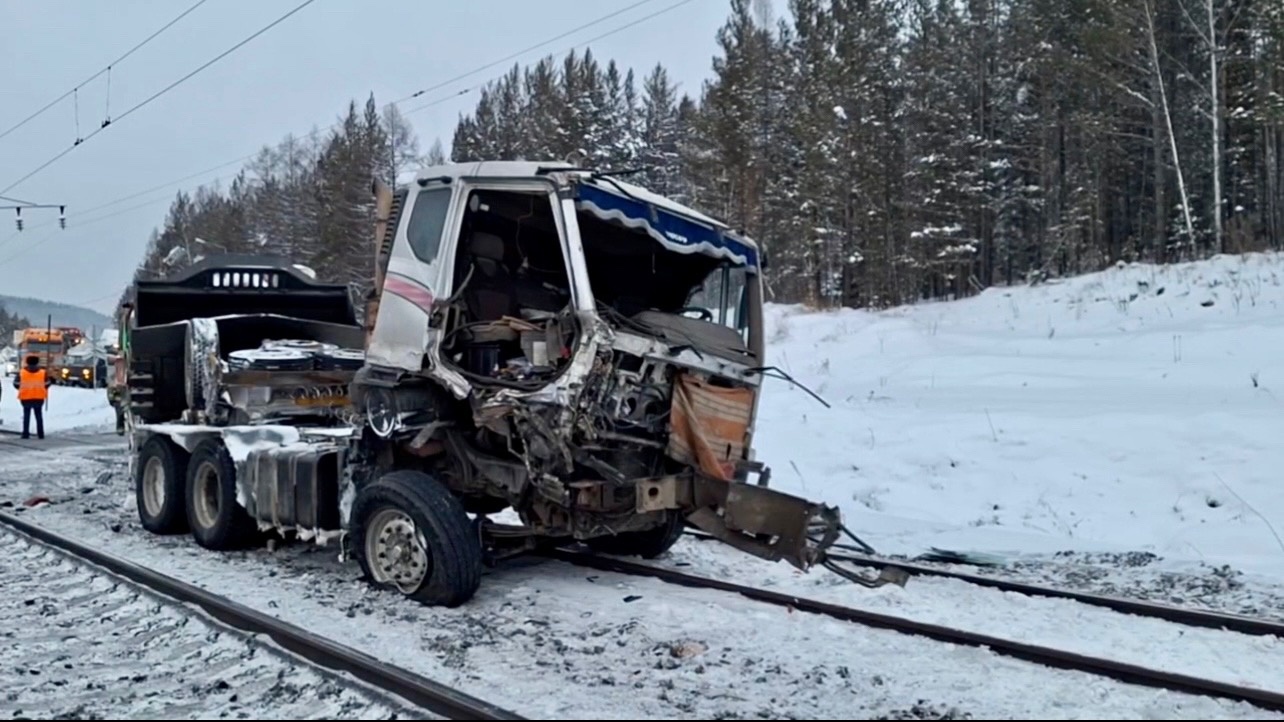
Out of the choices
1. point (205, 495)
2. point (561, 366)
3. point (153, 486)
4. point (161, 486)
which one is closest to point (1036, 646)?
point (561, 366)

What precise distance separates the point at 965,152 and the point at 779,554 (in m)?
30.9

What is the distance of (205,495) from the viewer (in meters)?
9.17

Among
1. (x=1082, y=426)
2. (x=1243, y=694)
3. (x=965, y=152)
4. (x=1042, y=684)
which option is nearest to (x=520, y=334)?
(x=1042, y=684)

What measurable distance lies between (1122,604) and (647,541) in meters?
3.53

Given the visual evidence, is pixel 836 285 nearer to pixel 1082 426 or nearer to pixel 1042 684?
pixel 1082 426

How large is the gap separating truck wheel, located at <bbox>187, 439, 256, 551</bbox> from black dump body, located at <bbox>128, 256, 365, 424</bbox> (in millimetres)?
1731

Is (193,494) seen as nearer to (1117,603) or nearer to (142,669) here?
(142,669)

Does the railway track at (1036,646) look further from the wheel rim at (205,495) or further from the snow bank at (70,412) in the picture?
the snow bank at (70,412)

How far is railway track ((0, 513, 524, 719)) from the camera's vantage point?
4.60 meters

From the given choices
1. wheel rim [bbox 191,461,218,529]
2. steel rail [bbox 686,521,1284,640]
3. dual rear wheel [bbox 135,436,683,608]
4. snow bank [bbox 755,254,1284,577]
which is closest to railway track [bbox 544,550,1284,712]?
steel rail [bbox 686,521,1284,640]

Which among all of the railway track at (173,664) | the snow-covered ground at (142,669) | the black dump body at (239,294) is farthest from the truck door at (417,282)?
the black dump body at (239,294)

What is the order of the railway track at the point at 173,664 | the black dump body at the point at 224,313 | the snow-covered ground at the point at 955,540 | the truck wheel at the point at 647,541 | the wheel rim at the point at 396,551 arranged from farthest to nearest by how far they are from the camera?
the black dump body at the point at 224,313
the truck wheel at the point at 647,541
the wheel rim at the point at 396,551
the snow-covered ground at the point at 955,540
the railway track at the point at 173,664

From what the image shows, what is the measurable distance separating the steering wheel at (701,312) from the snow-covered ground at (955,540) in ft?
6.51

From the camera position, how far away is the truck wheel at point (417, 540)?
20.9 ft
